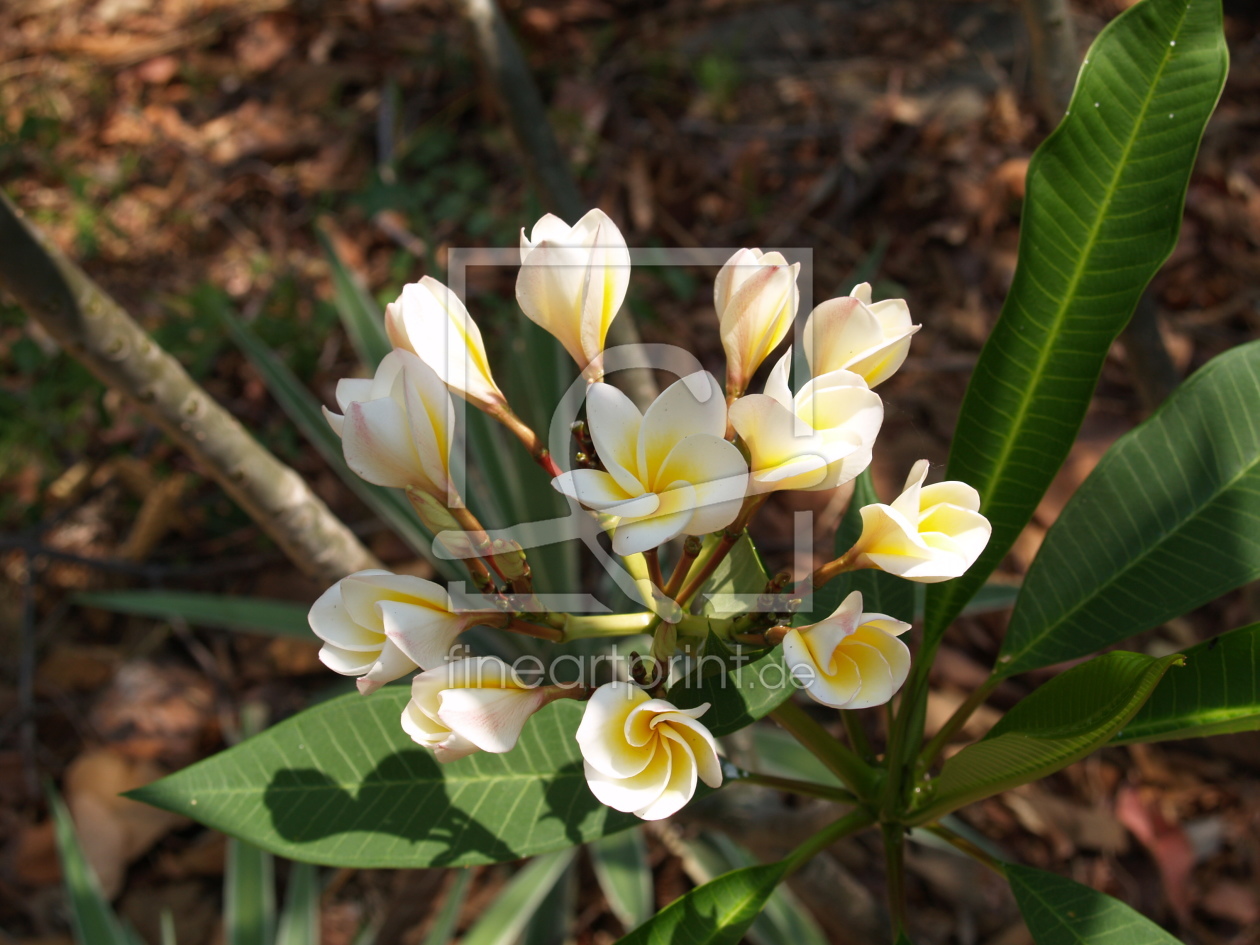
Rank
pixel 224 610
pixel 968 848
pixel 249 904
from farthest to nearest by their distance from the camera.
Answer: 1. pixel 224 610
2. pixel 249 904
3. pixel 968 848

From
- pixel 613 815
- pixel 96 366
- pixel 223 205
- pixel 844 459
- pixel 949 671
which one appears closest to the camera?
pixel 844 459

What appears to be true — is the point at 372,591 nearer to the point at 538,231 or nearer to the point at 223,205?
the point at 538,231

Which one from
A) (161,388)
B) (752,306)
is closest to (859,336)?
(752,306)

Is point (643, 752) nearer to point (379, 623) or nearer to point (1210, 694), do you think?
point (379, 623)

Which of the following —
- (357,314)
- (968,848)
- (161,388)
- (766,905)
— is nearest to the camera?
(968,848)

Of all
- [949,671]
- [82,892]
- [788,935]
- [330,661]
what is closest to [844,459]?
[330,661]

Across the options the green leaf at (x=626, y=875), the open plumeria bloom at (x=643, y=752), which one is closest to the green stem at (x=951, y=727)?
the open plumeria bloom at (x=643, y=752)

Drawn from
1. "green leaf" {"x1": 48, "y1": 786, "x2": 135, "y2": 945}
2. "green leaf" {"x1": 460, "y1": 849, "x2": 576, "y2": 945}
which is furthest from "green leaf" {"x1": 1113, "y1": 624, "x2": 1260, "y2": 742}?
"green leaf" {"x1": 48, "y1": 786, "x2": 135, "y2": 945}
